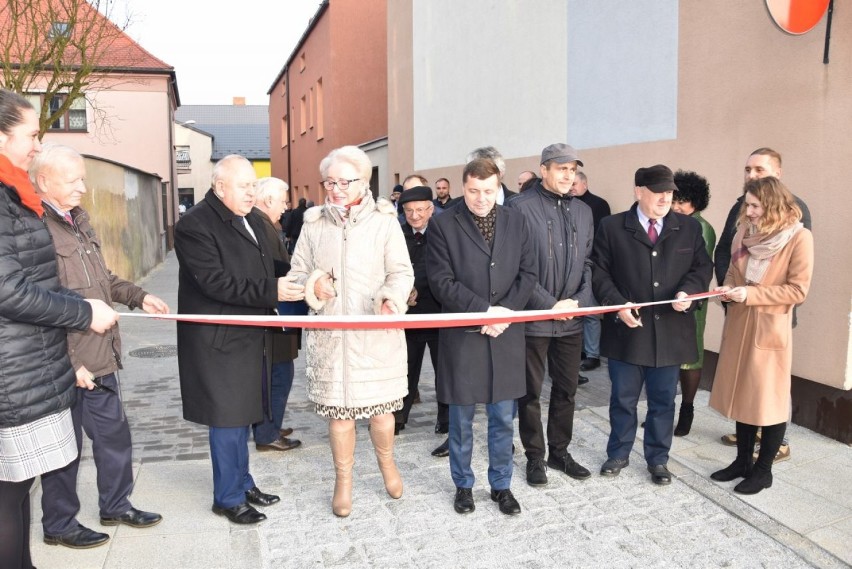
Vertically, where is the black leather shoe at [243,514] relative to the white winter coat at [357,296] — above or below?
below

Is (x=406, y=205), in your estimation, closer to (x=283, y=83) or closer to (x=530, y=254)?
(x=530, y=254)

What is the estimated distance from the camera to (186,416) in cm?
369

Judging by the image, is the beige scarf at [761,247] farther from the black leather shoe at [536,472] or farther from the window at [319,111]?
the window at [319,111]

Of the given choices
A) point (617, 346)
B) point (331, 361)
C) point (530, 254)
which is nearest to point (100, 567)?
point (331, 361)

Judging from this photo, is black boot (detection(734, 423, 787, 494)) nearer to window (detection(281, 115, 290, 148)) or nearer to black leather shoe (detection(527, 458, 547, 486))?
black leather shoe (detection(527, 458, 547, 486))

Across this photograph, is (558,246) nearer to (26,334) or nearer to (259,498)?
(259,498)

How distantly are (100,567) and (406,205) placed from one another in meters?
3.04

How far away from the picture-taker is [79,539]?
3.51 metres

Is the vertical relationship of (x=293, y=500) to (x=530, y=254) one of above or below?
below

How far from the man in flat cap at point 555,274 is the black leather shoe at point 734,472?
0.80 metres

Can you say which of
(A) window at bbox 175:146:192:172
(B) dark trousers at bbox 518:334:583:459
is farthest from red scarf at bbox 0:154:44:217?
(A) window at bbox 175:146:192:172

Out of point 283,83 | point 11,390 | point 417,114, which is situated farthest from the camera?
point 283,83

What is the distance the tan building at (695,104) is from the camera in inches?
201

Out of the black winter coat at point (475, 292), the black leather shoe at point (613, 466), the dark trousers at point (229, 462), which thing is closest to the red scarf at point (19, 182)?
the dark trousers at point (229, 462)
